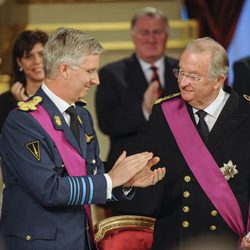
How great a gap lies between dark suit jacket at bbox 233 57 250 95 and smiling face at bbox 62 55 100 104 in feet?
4.45

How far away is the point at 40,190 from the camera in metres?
2.68

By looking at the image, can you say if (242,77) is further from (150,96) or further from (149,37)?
Result: (149,37)

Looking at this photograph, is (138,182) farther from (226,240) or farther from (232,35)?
(232,35)

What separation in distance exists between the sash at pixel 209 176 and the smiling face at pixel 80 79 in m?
0.44

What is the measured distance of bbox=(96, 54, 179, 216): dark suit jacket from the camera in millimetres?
4438

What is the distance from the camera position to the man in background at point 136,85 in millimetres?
4453

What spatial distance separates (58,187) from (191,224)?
23.9 inches

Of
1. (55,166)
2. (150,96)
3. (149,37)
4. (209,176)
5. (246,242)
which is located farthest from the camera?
(149,37)

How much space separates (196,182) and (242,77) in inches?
49.3

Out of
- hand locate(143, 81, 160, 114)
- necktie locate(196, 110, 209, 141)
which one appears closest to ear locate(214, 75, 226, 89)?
necktie locate(196, 110, 209, 141)

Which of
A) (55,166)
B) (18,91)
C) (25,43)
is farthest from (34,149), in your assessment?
(25,43)

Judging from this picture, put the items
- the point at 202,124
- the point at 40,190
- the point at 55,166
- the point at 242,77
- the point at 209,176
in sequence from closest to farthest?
the point at 40,190 < the point at 55,166 < the point at 209,176 < the point at 202,124 < the point at 242,77

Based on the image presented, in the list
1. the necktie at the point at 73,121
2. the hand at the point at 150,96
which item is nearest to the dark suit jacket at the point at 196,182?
the necktie at the point at 73,121

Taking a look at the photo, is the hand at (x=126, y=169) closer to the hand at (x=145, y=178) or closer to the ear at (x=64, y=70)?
the hand at (x=145, y=178)
